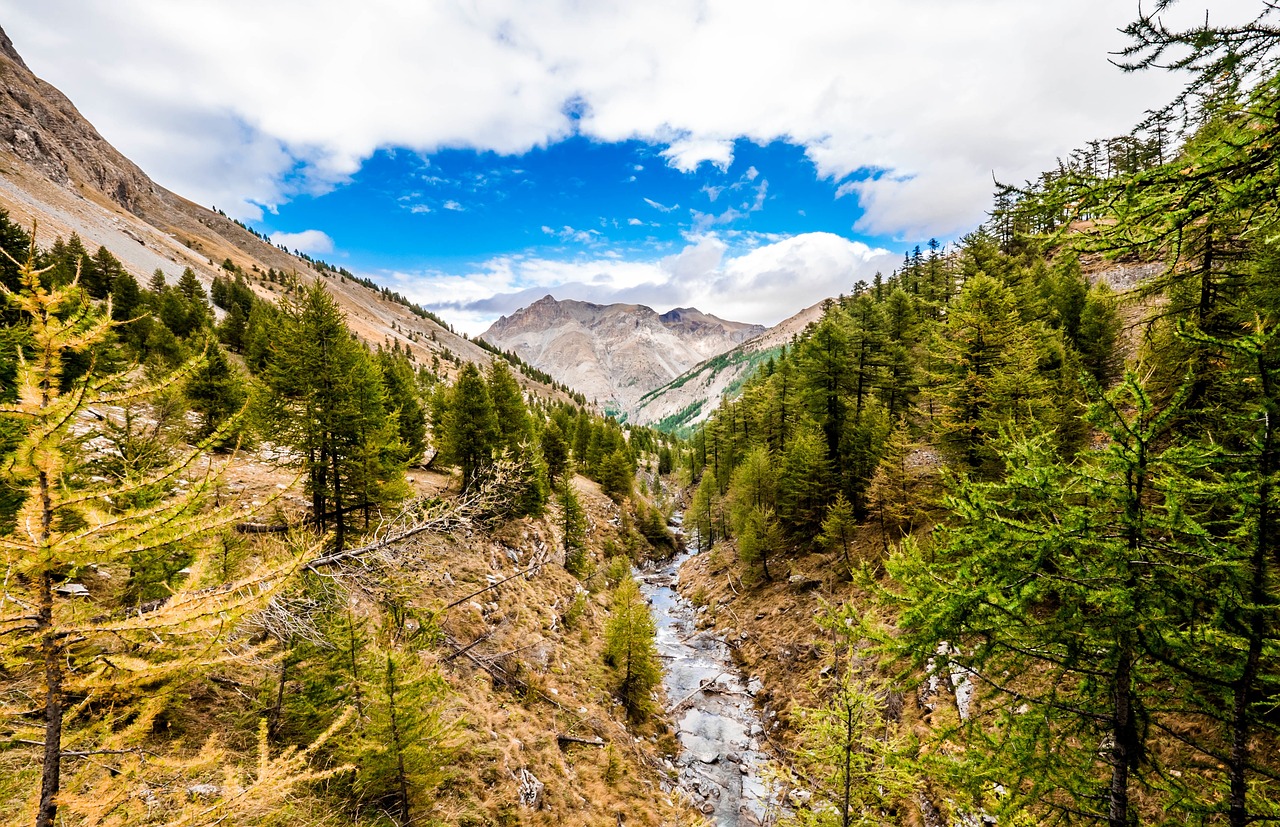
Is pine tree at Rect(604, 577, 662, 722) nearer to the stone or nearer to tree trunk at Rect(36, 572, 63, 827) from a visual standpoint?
the stone

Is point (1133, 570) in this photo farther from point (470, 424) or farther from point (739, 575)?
point (739, 575)

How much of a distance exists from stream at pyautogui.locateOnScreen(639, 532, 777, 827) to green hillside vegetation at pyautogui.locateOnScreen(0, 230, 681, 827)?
2030 mm

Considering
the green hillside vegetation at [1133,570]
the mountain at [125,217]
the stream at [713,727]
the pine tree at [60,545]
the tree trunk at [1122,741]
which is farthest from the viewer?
the mountain at [125,217]

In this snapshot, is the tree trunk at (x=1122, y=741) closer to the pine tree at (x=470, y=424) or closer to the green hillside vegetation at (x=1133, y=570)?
the green hillside vegetation at (x=1133, y=570)

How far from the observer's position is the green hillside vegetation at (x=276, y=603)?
3.33 metres

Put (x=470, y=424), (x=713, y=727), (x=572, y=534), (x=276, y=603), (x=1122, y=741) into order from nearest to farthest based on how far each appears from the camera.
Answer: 1. (x=276, y=603)
2. (x=1122, y=741)
3. (x=713, y=727)
4. (x=470, y=424)
5. (x=572, y=534)

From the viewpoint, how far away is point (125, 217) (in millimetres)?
113125

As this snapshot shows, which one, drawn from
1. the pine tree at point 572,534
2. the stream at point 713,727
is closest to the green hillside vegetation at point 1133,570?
the stream at point 713,727

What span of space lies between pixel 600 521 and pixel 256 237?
238m

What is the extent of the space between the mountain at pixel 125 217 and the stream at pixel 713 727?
66.8m

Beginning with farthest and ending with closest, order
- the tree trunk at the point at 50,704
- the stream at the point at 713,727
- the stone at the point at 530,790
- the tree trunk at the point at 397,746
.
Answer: the stream at the point at 713,727
the stone at the point at 530,790
the tree trunk at the point at 397,746
the tree trunk at the point at 50,704

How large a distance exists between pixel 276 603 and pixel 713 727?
21.5 m

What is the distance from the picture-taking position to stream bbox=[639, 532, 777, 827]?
16906 millimetres

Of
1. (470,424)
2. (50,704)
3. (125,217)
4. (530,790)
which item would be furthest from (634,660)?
(125,217)
